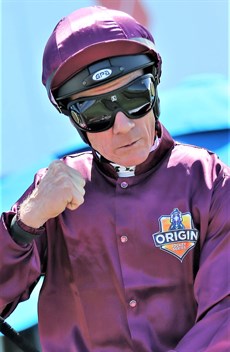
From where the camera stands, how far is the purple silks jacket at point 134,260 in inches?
62.8

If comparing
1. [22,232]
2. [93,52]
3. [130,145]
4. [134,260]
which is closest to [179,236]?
[134,260]

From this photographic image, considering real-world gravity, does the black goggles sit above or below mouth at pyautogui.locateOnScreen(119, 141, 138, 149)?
above

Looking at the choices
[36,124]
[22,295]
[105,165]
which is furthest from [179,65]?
[22,295]

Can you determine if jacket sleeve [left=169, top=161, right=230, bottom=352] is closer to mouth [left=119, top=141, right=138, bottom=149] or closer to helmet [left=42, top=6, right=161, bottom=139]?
mouth [left=119, top=141, right=138, bottom=149]

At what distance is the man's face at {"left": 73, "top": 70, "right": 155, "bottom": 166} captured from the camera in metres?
1.58

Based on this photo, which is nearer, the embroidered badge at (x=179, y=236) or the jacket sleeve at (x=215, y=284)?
the jacket sleeve at (x=215, y=284)

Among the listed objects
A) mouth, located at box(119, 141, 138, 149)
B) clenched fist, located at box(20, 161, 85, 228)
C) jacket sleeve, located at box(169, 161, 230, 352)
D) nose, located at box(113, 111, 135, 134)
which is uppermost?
nose, located at box(113, 111, 135, 134)

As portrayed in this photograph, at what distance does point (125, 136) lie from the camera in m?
1.59

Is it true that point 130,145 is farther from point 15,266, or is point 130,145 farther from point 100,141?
point 15,266

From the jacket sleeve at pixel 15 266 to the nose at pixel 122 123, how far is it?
1.04 ft

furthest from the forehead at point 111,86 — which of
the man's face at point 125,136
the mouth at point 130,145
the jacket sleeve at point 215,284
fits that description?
the jacket sleeve at point 215,284

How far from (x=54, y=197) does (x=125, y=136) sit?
0.21 meters

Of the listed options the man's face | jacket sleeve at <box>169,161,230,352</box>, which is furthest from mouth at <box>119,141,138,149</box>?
jacket sleeve at <box>169,161,230,352</box>

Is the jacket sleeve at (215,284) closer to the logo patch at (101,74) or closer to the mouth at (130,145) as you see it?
the mouth at (130,145)
